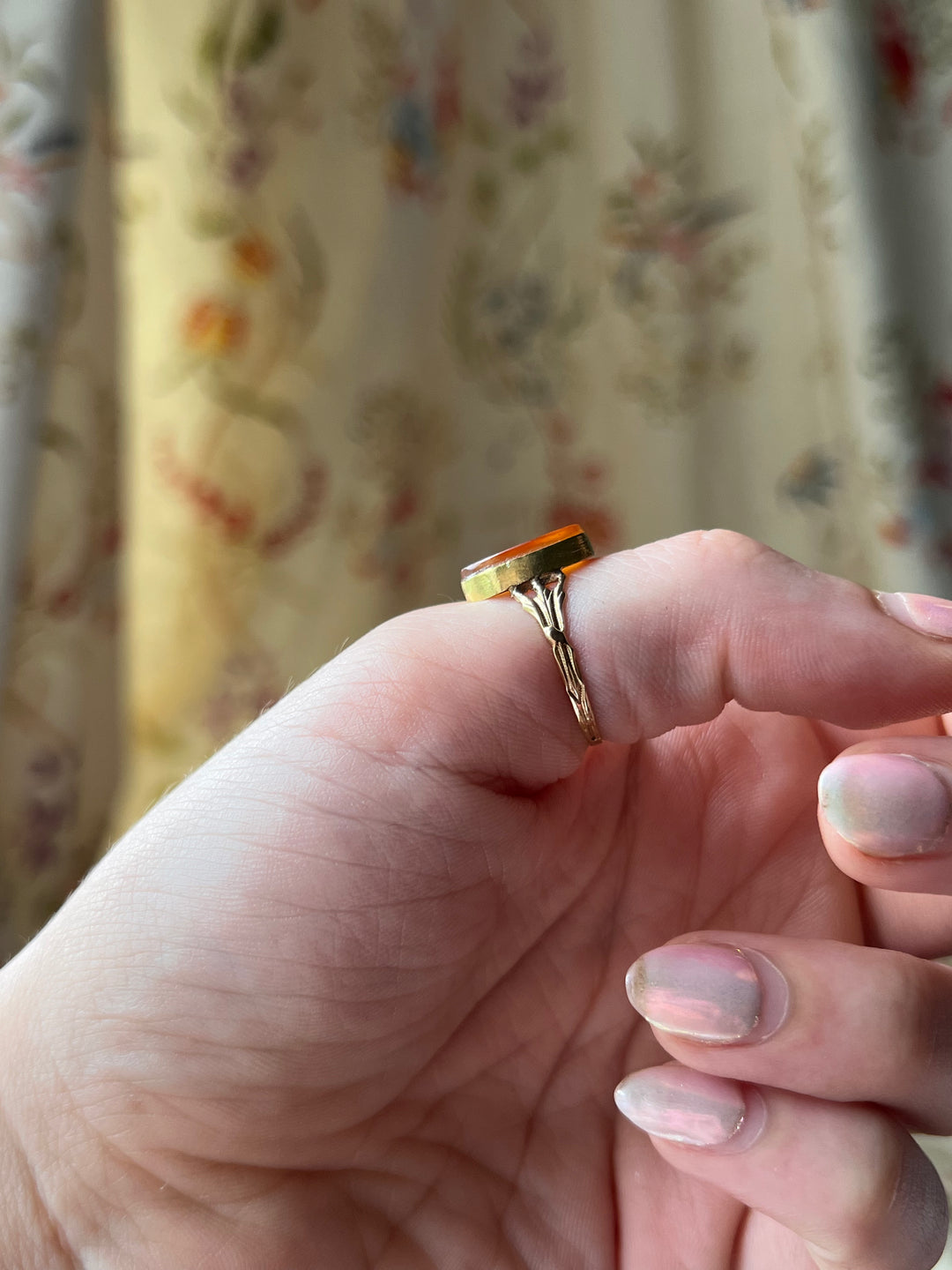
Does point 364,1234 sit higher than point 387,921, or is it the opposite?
point 387,921

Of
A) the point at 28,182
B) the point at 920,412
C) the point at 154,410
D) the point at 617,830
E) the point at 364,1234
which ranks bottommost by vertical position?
the point at 364,1234

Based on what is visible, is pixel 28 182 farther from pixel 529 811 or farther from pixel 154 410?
pixel 529 811

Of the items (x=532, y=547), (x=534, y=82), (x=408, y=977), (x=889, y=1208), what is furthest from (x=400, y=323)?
(x=889, y=1208)

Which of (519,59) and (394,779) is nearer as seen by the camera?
(394,779)

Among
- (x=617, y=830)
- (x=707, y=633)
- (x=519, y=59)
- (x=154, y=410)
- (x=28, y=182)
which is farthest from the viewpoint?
(x=519, y=59)

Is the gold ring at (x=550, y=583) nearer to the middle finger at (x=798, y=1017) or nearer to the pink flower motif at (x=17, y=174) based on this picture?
the middle finger at (x=798, y=1017)

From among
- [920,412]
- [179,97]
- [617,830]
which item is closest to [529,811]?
[617,830]

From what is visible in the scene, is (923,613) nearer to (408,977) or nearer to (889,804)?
(889,804)
